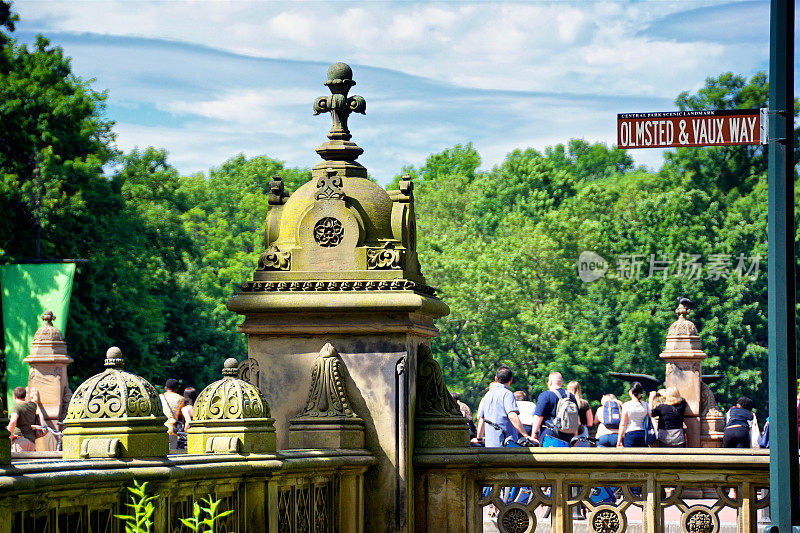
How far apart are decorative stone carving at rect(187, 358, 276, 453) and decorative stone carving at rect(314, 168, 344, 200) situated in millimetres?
1747

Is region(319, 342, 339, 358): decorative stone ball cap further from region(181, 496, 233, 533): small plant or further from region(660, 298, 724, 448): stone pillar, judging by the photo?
region(660, 298, 724, 448): stone pillar

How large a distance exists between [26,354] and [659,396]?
52.2ft

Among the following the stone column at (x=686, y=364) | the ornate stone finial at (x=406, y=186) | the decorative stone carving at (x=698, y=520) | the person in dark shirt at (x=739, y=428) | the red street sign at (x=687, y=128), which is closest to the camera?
the red street sign at (x=687, y=128)

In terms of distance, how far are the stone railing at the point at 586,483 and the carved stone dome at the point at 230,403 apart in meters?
1.90

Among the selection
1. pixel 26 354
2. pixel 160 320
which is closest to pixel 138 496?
pixel 26 354

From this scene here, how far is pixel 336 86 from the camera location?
29.4 ft

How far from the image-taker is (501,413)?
45.0 feet

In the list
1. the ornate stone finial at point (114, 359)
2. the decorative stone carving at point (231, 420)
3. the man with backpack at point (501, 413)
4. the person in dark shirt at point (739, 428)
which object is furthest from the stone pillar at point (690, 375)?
the ornate stone finial at point (114, 359)

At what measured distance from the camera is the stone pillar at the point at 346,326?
325 inches

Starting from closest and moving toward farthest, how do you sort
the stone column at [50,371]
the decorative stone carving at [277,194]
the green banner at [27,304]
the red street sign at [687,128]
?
the red street sign at [687,128]
the decorative stone carving at [277,194]
the stone column at [50,371]
the green banner at [27,304]

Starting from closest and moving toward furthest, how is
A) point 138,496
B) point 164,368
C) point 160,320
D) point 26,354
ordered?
1. point 138,496
2. point 26,354
3. point 160,320
4. point 164,368

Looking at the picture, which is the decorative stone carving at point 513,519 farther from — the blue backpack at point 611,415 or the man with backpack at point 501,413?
the blue backpack at point 611,415

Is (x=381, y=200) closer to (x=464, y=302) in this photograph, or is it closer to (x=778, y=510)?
(x=778, y=510)

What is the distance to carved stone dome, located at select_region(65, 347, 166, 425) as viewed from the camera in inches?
228
